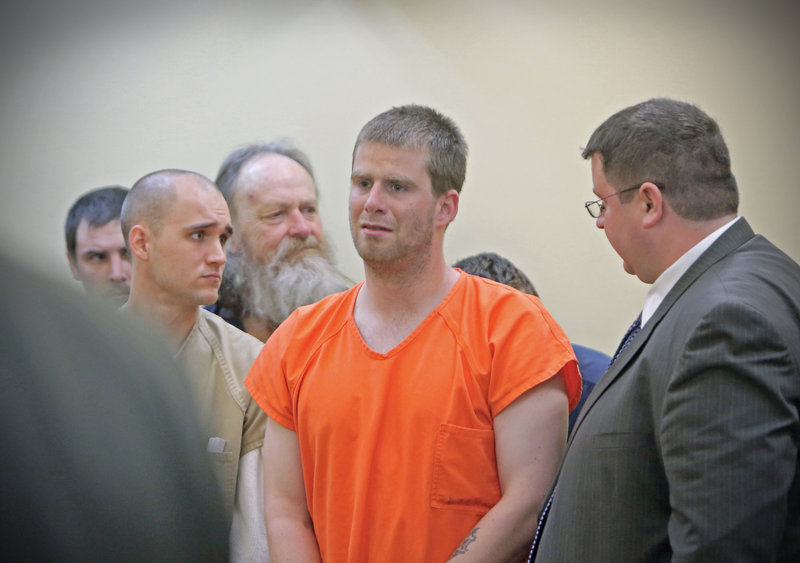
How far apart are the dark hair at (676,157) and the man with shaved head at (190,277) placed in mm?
1205

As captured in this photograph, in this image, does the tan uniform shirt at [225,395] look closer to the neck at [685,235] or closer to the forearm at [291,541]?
the forearm at [291,541]

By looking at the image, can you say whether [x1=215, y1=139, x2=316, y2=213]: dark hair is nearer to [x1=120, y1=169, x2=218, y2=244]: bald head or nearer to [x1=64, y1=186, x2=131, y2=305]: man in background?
[x1=64, y1=186, x2=131, y2=305]: man in background

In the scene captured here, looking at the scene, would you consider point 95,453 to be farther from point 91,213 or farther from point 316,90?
point 316,90

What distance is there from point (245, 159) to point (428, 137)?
4.44 feet

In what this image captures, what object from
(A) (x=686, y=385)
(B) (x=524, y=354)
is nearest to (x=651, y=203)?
(A) (x=686, y=385)

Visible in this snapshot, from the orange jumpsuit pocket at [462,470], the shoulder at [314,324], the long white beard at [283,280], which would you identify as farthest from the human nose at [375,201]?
the long white beard at [283,280]

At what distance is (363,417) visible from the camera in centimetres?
184

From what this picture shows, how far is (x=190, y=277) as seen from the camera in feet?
7.86

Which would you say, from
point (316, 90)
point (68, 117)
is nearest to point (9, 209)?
point (68, 117)

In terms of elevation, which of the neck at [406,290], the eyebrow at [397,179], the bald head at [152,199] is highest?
the bald head at [152,199]

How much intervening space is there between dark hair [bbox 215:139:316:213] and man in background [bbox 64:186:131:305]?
1.21 feet

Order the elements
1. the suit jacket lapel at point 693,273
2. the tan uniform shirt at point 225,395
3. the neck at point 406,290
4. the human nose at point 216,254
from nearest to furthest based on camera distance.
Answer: the suit jacket lapel at point 693,273 → the neck at point 406,290 → the tan uniform shirt at point 225,395 → the human nose at point 216,254

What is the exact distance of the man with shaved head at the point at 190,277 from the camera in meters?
2.27

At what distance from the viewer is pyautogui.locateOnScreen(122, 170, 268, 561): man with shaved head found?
2.27 meters
